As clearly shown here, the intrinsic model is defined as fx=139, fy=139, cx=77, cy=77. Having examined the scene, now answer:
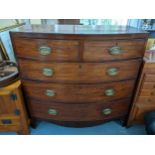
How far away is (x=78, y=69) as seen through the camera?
3.55 ft

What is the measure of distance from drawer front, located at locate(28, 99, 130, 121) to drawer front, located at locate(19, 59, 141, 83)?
11.0 inches

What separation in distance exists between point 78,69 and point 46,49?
282 mm

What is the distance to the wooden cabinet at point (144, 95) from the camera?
118 centimetres

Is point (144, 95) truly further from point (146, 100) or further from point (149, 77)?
point (149, 77)

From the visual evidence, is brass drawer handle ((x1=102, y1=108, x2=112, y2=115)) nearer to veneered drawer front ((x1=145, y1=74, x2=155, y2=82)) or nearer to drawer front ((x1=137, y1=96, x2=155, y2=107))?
drawer front ((x1=137, y1=96, x2=155, y2=107))

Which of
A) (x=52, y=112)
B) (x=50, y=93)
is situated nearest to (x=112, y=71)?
(x=50, y=93)

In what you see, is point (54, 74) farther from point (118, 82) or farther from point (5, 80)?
point (118, 82)

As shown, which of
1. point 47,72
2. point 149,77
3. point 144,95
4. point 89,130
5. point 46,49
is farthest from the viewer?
point 89,130

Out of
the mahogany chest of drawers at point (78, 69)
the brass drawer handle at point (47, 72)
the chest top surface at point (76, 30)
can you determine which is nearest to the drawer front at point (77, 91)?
the mahogany chest of drawers at point (78, 69)

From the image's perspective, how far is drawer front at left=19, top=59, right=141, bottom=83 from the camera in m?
1.08

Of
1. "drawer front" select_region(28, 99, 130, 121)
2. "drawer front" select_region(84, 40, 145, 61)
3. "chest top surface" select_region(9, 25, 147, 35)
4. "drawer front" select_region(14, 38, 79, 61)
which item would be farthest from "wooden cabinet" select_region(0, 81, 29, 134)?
"drawer front" select_region(84, 40, 145, 61)
